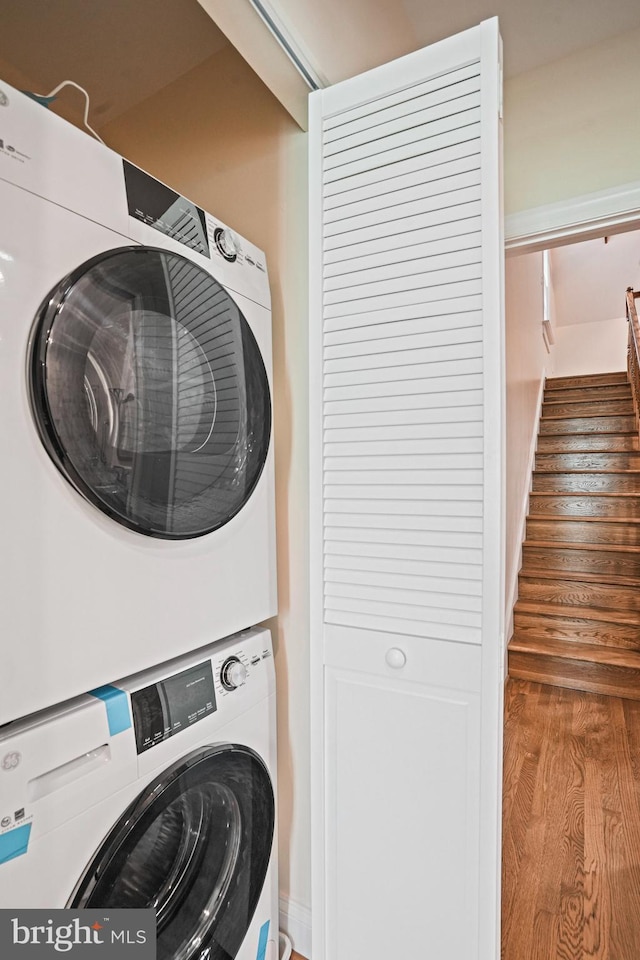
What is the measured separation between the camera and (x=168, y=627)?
39.8 inches

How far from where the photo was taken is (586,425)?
15.2 feet

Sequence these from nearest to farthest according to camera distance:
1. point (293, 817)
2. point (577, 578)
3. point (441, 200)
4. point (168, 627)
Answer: point (168, 627) < point (441, 200) < point (293, 817) < point (577, 578)

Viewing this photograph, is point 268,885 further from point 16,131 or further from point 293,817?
point 16,131

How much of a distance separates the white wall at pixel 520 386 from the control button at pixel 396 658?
2.23 meters

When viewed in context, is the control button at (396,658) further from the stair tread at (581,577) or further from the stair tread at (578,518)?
the stair tread at (578,518)

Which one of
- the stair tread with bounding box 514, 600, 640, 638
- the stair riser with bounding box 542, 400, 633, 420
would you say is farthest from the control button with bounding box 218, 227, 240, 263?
the stair riser with bounding box 542, 400, 633, 420

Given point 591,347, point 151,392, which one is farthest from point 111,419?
point 591,347

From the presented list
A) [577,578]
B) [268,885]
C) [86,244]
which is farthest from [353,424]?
[577,578]

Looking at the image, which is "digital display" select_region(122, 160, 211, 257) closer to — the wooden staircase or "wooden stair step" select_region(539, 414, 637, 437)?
the wooden staircase

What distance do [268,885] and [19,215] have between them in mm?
1440

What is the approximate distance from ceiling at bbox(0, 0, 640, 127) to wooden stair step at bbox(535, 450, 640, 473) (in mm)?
3233

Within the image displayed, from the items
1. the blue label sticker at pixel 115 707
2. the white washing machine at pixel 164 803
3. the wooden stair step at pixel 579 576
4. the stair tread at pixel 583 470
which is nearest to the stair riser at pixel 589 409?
the stair tread at pixel 583 470

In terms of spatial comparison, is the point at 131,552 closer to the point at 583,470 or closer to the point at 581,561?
the point at 581,561

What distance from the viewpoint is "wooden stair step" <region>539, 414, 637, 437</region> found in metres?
4.46
